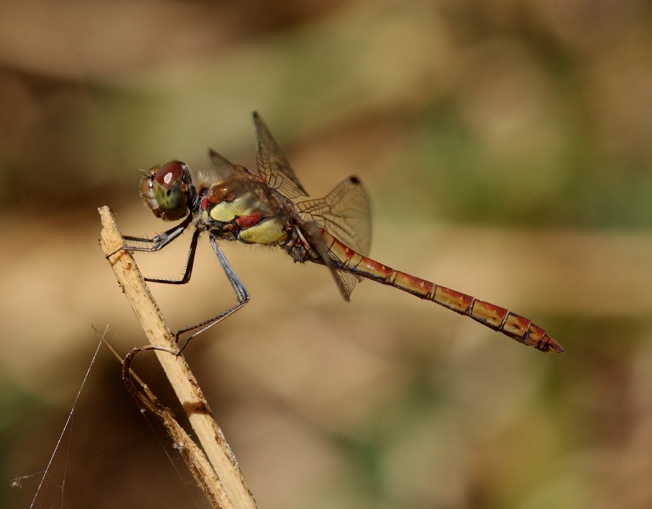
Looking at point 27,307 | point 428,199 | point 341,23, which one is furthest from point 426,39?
point 27,307

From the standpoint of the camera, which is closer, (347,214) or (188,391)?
(188,391)

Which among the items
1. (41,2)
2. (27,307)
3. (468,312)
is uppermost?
(41,2)

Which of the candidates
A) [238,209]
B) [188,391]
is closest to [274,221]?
[238,209]

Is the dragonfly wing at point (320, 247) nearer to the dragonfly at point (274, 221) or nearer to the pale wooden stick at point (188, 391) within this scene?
the dragonfly at point (274, 221)

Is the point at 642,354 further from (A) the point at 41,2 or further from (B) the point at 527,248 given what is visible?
(A) the point at 41,2

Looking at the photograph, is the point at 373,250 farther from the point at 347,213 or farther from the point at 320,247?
the point at 320,247

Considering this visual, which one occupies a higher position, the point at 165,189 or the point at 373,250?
the point at 165,189

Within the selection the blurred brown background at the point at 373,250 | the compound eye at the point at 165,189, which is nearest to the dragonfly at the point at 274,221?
the compound eye at the point at 165,189
